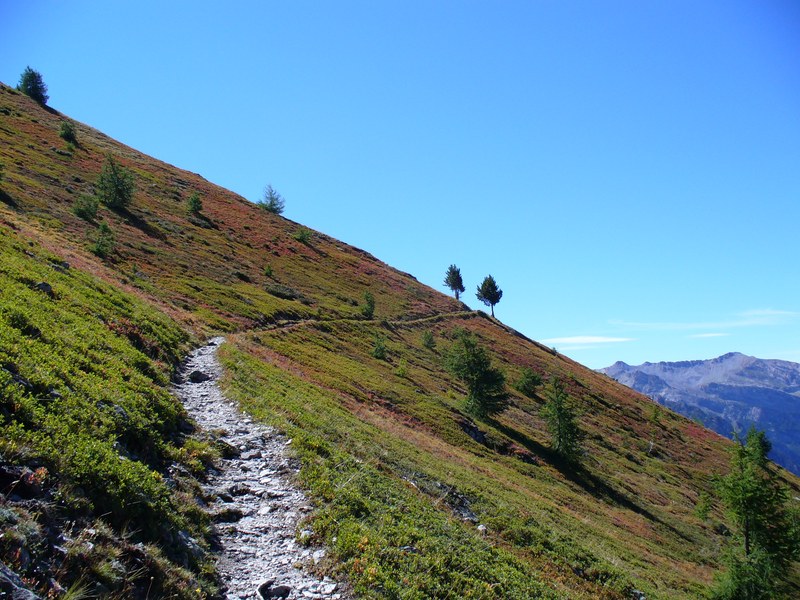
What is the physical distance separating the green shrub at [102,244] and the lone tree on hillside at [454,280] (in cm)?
9561

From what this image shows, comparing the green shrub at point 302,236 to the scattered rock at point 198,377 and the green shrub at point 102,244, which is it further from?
the scattered rock at point 198,377

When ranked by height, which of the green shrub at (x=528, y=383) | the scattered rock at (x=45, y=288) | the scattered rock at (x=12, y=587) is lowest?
the scattered rock at (x=12, y=587)

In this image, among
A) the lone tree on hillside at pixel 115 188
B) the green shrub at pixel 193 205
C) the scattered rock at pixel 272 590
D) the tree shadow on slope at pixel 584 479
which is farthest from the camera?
the green shrub at pixel 193 205

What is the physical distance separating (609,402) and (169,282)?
80705 mm

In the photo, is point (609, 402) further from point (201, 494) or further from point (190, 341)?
point (201, 494)

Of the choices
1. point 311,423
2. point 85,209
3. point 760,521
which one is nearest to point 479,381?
point 760,521

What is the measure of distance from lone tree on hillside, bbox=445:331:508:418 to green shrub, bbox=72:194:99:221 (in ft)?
164

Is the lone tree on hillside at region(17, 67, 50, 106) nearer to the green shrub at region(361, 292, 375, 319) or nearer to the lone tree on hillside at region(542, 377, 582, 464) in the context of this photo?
the green shrub at region(361, 292, 375, 319)

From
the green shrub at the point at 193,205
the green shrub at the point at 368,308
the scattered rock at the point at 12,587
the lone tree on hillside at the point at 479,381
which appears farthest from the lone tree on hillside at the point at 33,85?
the scattered rock at the point at 12,587

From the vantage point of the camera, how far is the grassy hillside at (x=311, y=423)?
8727 mm

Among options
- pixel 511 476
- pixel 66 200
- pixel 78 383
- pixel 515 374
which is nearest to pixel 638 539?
pixel 511 476

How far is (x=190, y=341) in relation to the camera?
2734 centimetres

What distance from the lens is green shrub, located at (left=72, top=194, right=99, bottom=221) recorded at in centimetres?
5159

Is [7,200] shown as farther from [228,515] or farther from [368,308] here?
[228,515]
